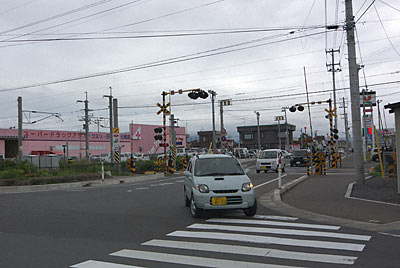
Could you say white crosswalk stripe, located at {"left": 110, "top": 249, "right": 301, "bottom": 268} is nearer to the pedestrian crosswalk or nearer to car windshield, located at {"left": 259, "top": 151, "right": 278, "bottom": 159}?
the pedestrian crosswalk

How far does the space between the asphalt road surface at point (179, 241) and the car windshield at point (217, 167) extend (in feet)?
3.77

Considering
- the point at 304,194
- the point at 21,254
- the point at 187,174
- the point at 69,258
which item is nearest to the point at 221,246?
the point at 69,258

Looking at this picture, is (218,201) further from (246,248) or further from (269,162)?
(269,162)

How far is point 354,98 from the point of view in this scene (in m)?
16.6

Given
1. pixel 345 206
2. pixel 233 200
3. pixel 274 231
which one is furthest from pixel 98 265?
pixel 345 206

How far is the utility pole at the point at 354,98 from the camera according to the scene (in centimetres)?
1633

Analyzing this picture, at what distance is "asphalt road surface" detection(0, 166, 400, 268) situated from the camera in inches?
231

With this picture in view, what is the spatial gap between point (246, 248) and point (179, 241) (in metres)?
1.38

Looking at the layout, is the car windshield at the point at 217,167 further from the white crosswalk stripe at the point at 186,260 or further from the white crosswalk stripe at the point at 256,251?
the white crosswalk stripe at the point at 186,260

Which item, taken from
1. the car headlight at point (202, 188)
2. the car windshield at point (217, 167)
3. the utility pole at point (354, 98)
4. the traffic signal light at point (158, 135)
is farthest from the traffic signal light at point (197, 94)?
the car headlight at point (202, 188)

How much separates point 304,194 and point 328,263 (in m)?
8.80

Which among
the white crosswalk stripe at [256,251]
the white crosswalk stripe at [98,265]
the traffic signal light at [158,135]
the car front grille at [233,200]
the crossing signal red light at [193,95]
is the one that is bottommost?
the white crosswalk stripe at [256,251]

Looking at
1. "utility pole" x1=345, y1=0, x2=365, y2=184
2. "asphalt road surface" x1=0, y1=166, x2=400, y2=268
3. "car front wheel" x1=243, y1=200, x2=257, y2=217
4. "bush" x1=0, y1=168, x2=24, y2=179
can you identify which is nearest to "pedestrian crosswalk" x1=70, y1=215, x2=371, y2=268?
"asphalt road surface" x1=0, y1=166, x2=400, y2=268

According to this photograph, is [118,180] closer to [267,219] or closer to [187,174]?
[187,174]
